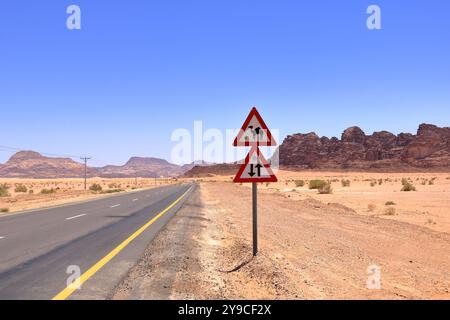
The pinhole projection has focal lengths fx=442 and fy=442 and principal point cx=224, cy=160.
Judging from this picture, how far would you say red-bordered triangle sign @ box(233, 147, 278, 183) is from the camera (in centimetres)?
815

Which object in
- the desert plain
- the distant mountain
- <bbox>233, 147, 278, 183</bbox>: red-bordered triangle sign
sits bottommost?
the desert plain

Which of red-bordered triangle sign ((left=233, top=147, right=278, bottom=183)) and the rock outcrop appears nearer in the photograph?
red-bordered triangle sign ((left=233, top=147, right=278, bottom=183))

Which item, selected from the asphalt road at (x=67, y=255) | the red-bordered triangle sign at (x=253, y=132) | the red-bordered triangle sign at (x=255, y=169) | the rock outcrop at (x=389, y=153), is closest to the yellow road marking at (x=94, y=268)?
the asphalt road at (x=67, y=255)

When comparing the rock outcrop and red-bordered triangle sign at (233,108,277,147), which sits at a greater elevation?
the rock outcrop

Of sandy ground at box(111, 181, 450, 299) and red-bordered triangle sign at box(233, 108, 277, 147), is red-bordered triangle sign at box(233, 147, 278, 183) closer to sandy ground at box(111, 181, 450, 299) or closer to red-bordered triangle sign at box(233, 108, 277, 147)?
red-bordered triangle sign at box(233, 108, 277, 147)

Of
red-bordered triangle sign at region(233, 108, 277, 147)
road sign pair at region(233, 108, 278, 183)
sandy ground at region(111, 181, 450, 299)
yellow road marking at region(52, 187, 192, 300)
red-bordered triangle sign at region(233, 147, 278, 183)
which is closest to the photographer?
yellow road marking at region(52, 187, 192, 300)

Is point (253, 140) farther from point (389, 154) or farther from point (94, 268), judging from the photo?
point (389, 154)

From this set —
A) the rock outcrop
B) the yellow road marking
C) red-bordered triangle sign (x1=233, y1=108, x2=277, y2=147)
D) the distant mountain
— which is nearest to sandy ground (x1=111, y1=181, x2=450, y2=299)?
the yellow road marking

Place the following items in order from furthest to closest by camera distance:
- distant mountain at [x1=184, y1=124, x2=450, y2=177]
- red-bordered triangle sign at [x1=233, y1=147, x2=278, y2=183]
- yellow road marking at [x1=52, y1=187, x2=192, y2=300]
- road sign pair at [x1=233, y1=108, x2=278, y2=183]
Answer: distant mountain at [x1=184, y1=124, x2=450, y2=177] → road sign pair at [x1=233, y1=108, x2=278, y2=183] → red-bordered triangle sign at [x1=233, y1=147, x2=278, y2=183] → yellow road marking at [x1=52, y1=187, x2=192, y2=300]

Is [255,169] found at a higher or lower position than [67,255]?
higher

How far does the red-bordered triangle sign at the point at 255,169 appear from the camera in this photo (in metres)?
8.15

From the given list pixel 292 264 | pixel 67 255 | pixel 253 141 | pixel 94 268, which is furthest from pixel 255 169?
pixel 67 255

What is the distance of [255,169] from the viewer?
8242 mm
